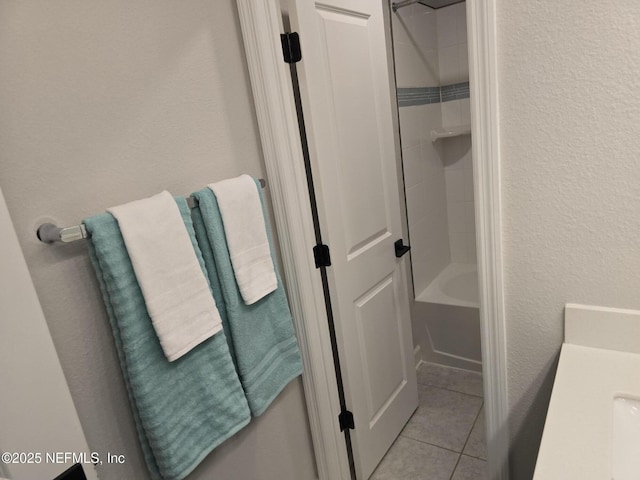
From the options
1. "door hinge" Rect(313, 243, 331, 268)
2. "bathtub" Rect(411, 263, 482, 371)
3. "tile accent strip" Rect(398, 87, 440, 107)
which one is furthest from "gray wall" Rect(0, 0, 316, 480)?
"bathtub" Rect(411, 263, 482, 371)

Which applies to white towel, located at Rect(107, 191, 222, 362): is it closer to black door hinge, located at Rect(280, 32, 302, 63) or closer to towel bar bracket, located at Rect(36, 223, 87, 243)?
towel bar bracket, located at Rect(36, 223, 87, 243)

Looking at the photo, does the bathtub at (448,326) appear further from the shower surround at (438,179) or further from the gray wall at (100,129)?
the gray wall at (100,129)

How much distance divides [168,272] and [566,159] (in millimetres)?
925

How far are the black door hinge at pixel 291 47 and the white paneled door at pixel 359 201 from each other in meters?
0.02

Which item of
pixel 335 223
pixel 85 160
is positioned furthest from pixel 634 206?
pixel 85 160

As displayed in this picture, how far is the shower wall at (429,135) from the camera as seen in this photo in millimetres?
2527

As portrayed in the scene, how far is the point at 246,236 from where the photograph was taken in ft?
4.00

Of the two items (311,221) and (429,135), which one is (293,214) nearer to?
(311,221)

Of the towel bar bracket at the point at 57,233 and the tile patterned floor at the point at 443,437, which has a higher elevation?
the towel bar bracket at the point at 57,233

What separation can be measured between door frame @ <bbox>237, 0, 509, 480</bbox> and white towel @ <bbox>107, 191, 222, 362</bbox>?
0.45 m

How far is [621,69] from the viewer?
0.85 meters

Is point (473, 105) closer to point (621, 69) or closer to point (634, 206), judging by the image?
point (621, 69)

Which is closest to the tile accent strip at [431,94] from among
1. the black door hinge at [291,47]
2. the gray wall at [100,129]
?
the black door hinge at [291,47]

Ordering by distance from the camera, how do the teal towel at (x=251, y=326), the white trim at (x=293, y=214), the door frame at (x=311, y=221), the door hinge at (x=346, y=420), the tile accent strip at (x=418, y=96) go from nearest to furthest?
the door frame at (x=311, y=221) → the teal towel at (x=251, y=326) → the white trim at (x=293, y=214) → the door hinge at (x=346, y=420) → the tile accent strip at (x=418, y=96)
